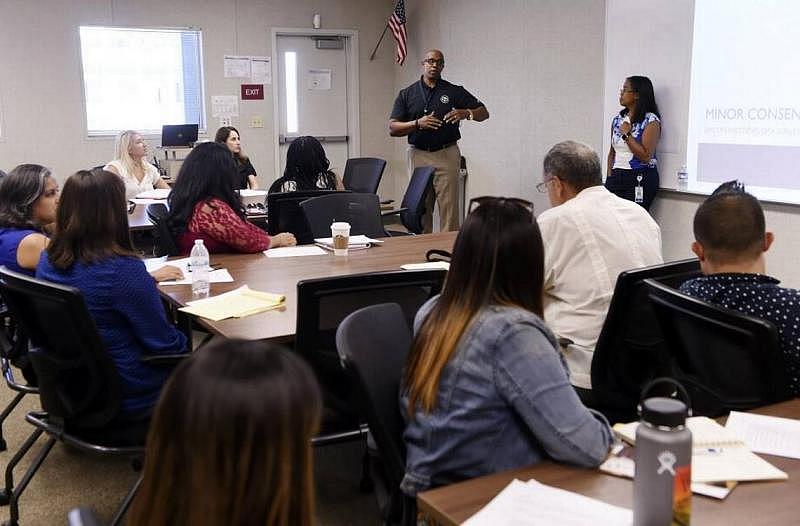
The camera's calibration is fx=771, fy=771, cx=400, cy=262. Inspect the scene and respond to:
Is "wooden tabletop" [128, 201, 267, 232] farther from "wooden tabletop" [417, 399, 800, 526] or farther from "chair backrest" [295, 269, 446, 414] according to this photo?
"wooden tabletop" [417, 399, 800, 526]

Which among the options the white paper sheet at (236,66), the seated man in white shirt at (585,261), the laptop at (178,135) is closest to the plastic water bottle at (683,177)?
the seated man in white shirt at (585,261)

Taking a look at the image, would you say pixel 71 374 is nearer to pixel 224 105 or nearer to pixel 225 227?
pixel 225 227

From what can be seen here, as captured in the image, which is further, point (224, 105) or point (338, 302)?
point (224, 105)

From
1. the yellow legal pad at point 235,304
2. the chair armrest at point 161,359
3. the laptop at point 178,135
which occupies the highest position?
the laptop at point 178,135

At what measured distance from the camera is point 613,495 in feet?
4.50

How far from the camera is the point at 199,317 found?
2.49 metres

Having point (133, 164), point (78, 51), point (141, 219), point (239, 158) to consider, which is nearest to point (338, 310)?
point (141, 219)

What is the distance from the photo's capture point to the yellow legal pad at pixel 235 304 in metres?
2.50

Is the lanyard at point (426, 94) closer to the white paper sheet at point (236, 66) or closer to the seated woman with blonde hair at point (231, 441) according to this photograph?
the white paper sheet at point (236, 66)

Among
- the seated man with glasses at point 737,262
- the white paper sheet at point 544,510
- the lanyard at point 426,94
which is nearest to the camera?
the white paper sheet at point 544,510

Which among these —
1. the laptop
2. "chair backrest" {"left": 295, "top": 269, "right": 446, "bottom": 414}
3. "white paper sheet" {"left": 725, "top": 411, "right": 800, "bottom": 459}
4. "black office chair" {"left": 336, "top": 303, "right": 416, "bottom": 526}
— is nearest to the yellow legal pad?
"chair backrest" {"left": 295, "top": 269, "right": 446, "bottom": 414}

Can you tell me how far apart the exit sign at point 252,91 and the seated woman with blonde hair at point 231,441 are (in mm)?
7676

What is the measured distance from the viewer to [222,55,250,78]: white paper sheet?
8070 mm

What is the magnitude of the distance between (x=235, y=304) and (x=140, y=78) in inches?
233
